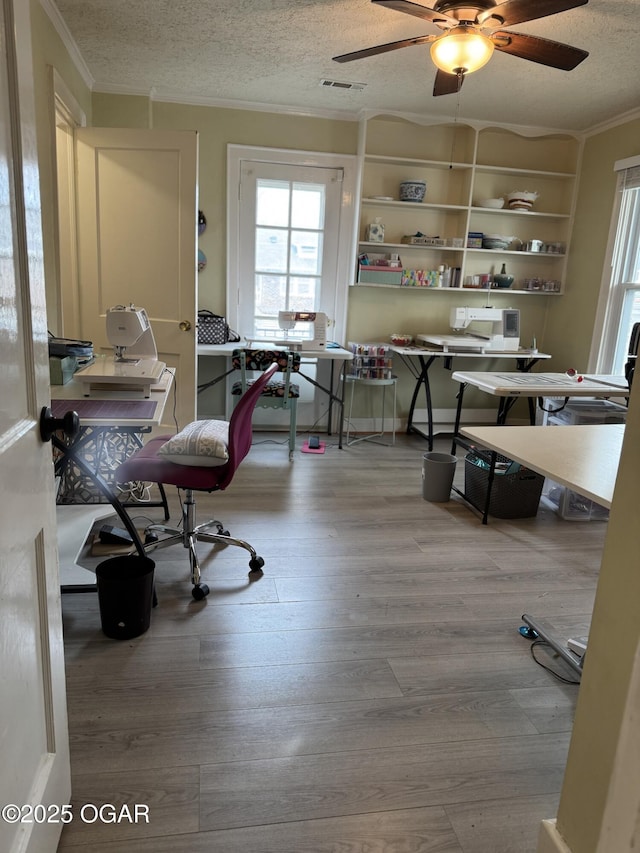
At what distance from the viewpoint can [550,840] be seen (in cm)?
118

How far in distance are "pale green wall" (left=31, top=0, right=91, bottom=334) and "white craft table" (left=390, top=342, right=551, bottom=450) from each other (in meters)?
2.46

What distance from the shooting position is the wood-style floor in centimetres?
134

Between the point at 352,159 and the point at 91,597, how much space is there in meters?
3.82

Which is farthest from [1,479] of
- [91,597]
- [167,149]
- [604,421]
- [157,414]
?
[604,421]

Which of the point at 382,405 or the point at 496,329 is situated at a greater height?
the point at 496,329

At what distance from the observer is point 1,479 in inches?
34.0

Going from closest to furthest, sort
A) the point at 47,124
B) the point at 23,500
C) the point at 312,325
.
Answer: the point at 23,500 < the point at 47,124 < the point at 312,325

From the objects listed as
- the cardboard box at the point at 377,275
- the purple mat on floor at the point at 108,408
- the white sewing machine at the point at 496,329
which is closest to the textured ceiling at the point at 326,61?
the cardboard box at the point at 377,275

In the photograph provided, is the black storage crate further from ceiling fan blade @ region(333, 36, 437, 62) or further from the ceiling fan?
ceiling fan blade @ region(333, 36, 437, 62)

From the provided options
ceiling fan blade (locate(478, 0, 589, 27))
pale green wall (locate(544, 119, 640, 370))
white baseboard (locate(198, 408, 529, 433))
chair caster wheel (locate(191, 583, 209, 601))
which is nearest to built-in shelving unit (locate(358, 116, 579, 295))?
pale green wall (locate(544, 119, 640, 370))

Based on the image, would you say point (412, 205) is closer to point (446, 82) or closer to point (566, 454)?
point (446, 82)

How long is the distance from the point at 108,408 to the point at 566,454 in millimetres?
1636

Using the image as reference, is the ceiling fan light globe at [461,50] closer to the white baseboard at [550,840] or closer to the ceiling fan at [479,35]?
the ceiling fan at [479,35]

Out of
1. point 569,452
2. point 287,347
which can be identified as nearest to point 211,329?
point 287,347
